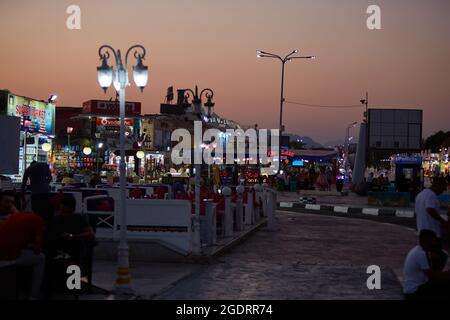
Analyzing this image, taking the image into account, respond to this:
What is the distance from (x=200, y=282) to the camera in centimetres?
1297

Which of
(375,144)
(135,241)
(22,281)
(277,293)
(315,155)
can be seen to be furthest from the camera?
(315,155)

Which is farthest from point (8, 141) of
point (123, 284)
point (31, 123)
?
point (31, 123)

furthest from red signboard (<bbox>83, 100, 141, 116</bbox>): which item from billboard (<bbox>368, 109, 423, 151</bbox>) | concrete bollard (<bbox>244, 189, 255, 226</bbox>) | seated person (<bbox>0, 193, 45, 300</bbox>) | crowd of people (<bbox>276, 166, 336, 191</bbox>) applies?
seated person (<bbox>0, 193, 45, 300</bbox>)

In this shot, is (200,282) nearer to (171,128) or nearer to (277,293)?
(277,293)

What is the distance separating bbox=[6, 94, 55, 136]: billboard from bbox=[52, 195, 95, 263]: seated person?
25.0 m

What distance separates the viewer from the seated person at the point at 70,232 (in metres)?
10.8

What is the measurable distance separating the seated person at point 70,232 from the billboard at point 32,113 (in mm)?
25017

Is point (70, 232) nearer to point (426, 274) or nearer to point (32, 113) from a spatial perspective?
point (426, 274)

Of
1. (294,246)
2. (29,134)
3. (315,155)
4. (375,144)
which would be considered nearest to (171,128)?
(315,155)

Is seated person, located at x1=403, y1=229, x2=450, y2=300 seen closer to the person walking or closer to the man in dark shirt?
the person walking

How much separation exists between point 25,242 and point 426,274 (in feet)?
15.5

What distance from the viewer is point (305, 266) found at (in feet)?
50.3

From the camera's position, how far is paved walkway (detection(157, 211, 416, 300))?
1201cm
